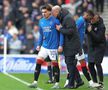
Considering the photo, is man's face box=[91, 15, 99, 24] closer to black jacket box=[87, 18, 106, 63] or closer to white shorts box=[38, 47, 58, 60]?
black jacket box=[87, 18, 106, 63]

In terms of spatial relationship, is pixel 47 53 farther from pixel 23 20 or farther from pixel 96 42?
pixel 23 20

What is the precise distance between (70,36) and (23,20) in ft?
28.8

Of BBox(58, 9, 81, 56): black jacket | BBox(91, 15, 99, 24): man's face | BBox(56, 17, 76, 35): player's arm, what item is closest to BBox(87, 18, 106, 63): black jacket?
BBox(91, 15, 99, 24): man's face

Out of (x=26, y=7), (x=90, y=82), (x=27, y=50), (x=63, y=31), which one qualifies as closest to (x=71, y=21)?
(x=63, y=31)

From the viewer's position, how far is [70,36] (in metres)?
14.7

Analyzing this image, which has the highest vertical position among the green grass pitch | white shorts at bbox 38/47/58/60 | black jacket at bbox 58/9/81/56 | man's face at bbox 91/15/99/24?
man's face at bbox 91/15/99/24

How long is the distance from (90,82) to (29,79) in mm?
2848

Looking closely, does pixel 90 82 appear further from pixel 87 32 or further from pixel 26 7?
pixel 26 7

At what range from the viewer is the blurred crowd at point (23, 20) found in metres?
21.8

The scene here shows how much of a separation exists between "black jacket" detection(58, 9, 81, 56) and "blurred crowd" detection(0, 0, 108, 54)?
6.19m

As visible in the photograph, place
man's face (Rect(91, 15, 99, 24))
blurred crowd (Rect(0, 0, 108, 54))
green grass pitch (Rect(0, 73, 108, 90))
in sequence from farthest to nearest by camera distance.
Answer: blurred crowd (Rect(0, 0, 108, 54)) < green grass pitch (Rect(0, 73, 108, 90)) < man's face (Rect(91, 15, 99, 24))

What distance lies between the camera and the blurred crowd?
2182 centimetres

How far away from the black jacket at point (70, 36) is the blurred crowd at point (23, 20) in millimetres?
6188

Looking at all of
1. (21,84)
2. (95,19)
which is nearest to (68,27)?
(95,19)
